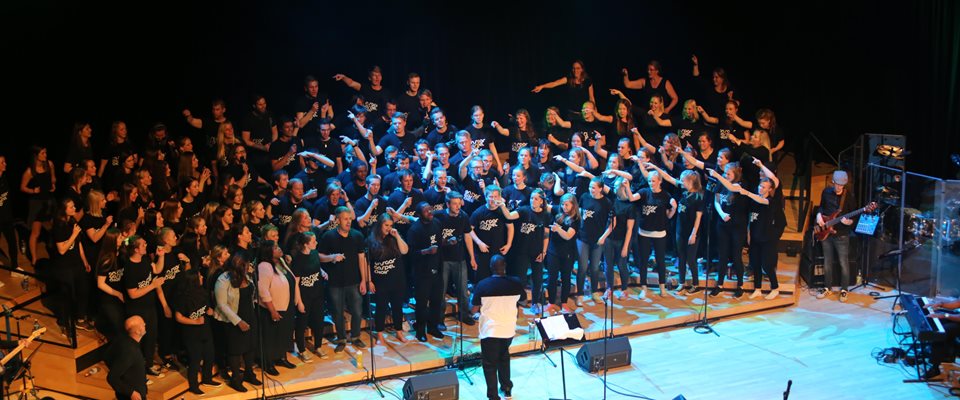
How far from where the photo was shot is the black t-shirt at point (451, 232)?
31.1 feet

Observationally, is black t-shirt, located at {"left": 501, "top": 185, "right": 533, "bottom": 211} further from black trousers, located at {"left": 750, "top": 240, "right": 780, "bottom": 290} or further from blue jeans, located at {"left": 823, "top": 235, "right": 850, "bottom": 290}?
blue jeans, located at {"left": 823, "top": 235, "right": 850, "bottom": 290}

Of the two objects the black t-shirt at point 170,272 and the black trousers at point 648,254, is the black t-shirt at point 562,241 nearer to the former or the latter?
the black trousers at point 648,254

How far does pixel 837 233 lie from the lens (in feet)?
36.5

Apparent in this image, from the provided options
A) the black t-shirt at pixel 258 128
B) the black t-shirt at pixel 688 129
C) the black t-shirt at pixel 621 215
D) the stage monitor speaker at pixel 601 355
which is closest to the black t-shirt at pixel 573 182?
the black t-shirt at pixel 621 215

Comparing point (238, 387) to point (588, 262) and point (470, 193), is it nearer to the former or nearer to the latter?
point (470, 193)

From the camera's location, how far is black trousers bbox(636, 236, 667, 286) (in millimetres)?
10727

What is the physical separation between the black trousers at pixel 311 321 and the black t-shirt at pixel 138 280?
143 centimetres

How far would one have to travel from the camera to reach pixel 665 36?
43.5ft

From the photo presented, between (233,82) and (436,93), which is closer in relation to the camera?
(233,82)

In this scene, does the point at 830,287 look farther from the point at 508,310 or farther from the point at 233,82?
the point at 233,82

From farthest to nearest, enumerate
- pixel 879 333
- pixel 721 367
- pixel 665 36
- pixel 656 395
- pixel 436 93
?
pixel 665 36
pixel 436 93
pixel 879 333
pixel 721 367
pixel 656 395

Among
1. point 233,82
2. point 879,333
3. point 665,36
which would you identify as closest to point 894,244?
point 879,333

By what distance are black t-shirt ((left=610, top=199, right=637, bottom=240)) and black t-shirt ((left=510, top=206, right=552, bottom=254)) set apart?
0.91 meters

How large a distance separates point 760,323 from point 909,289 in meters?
2.28
